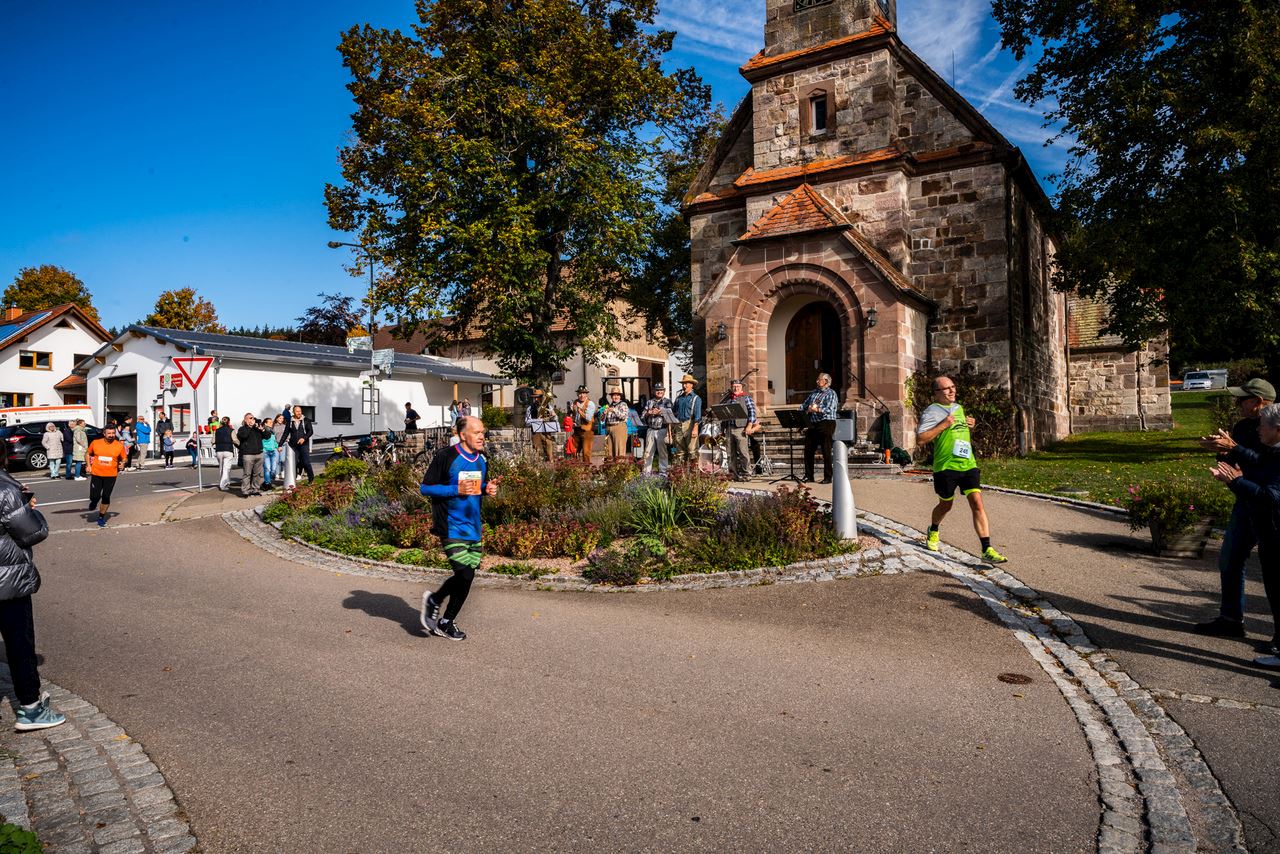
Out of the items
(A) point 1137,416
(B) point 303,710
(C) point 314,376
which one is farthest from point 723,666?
(C) point 314,376

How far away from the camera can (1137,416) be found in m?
30.1

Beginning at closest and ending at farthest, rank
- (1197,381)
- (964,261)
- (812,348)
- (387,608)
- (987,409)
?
(387,608)
(987,409)
(964,261)
(812,348)
(1197,381)

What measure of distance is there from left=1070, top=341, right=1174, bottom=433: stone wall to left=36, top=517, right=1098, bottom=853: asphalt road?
92.1 feet

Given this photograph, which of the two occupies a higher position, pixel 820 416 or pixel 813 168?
pixel 813 168

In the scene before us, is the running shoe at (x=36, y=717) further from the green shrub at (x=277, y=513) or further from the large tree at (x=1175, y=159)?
the large tree at (x=1175, y=159)

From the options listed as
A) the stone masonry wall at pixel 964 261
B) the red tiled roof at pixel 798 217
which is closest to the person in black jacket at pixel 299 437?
the red tiled roof at pixel 798 217

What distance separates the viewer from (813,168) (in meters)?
19.5

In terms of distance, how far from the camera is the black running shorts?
789cm

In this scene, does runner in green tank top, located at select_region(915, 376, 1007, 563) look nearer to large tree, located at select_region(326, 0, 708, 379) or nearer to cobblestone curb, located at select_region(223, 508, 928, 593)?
cobblestone curb, located at select_region(223, 508, 928, 593)

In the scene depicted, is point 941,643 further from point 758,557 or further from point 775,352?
point 775,352

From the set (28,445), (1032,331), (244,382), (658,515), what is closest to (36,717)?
(658,515)

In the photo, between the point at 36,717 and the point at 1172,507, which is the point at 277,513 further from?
the point at 1172,507

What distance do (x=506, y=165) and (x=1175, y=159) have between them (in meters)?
15.7

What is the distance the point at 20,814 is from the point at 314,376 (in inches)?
1335
